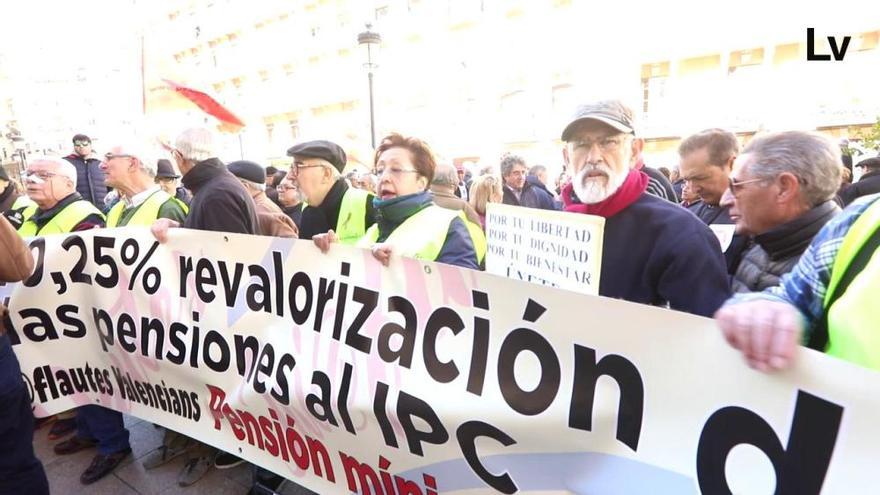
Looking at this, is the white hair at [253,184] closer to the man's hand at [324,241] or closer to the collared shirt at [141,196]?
the collared shirt at [141,196]

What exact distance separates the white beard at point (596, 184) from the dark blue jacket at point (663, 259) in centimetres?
9

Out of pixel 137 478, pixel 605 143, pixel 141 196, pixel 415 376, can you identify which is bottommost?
pixel 137 478

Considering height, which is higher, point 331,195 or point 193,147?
point 193,147

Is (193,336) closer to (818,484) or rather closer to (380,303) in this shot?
Result: (380,303)

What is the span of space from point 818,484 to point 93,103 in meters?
67.9

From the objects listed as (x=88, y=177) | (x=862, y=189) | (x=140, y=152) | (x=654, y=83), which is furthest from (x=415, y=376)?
(x=654, y=83)

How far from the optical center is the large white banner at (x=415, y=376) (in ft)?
3.07

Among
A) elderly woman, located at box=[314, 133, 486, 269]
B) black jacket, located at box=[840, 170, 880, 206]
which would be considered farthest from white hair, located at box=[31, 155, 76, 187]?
black jacket, located at box=[840, 170, 880, 206]

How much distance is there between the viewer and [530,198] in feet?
17.4

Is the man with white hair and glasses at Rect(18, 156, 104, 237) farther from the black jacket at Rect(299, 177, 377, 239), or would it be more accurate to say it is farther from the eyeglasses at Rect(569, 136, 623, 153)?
the eyeglasses at Rect(569, 136, 623, 153)

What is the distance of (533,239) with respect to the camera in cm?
169

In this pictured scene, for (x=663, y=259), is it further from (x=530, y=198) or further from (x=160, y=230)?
(x=530, y=198)

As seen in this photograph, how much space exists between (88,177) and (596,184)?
691cm

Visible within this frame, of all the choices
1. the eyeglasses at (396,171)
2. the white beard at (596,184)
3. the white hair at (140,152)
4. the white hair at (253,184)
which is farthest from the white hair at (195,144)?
the white beard at (596,184)
